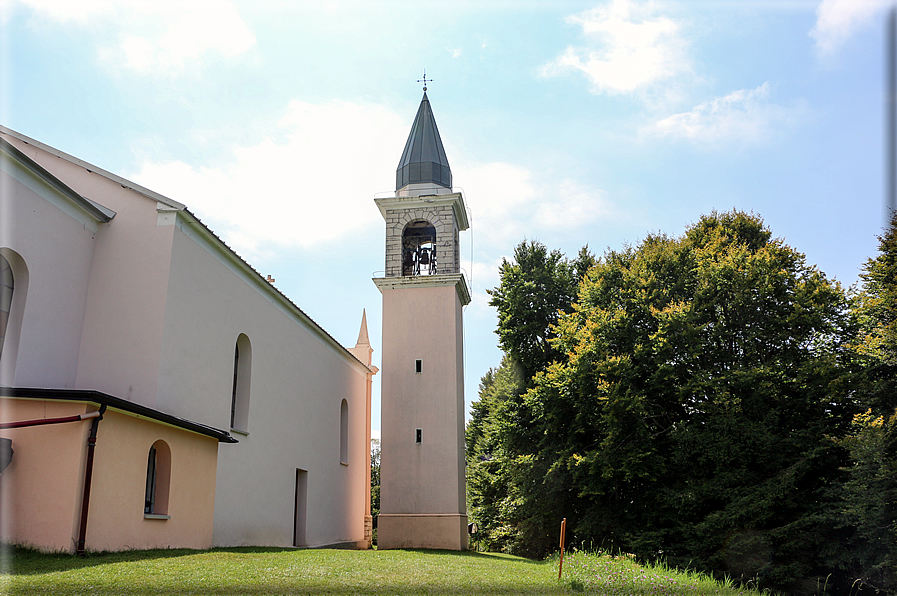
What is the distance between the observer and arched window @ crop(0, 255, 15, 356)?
462 inches

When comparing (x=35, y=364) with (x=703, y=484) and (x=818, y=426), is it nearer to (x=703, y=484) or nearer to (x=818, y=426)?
(x=703, y=484)

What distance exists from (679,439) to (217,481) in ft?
44.8

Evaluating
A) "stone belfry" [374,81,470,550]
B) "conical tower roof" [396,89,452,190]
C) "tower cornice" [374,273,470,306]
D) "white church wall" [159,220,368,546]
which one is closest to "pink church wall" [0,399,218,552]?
"white church wall" [159,220,368,546]

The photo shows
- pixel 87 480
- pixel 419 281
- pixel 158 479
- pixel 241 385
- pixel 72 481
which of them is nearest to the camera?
pixel 72 481

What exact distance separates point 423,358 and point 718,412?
1092cm

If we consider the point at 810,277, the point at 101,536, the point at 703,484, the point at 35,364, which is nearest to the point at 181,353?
the point at 35,364

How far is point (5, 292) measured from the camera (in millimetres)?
11859

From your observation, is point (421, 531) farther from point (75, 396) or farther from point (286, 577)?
point (75, 396)

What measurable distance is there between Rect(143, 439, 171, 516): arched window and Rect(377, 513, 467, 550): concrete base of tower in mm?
11818

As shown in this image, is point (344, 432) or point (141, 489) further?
point (344, 432)

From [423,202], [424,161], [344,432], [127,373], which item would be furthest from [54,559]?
[424,161]

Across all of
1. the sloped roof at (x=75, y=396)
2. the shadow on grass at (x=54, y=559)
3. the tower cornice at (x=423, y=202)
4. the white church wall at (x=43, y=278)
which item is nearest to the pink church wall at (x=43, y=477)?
the sloped roof at (x=75, y=396)

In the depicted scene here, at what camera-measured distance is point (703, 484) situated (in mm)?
18812

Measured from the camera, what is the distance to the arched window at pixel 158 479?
11.8 m
